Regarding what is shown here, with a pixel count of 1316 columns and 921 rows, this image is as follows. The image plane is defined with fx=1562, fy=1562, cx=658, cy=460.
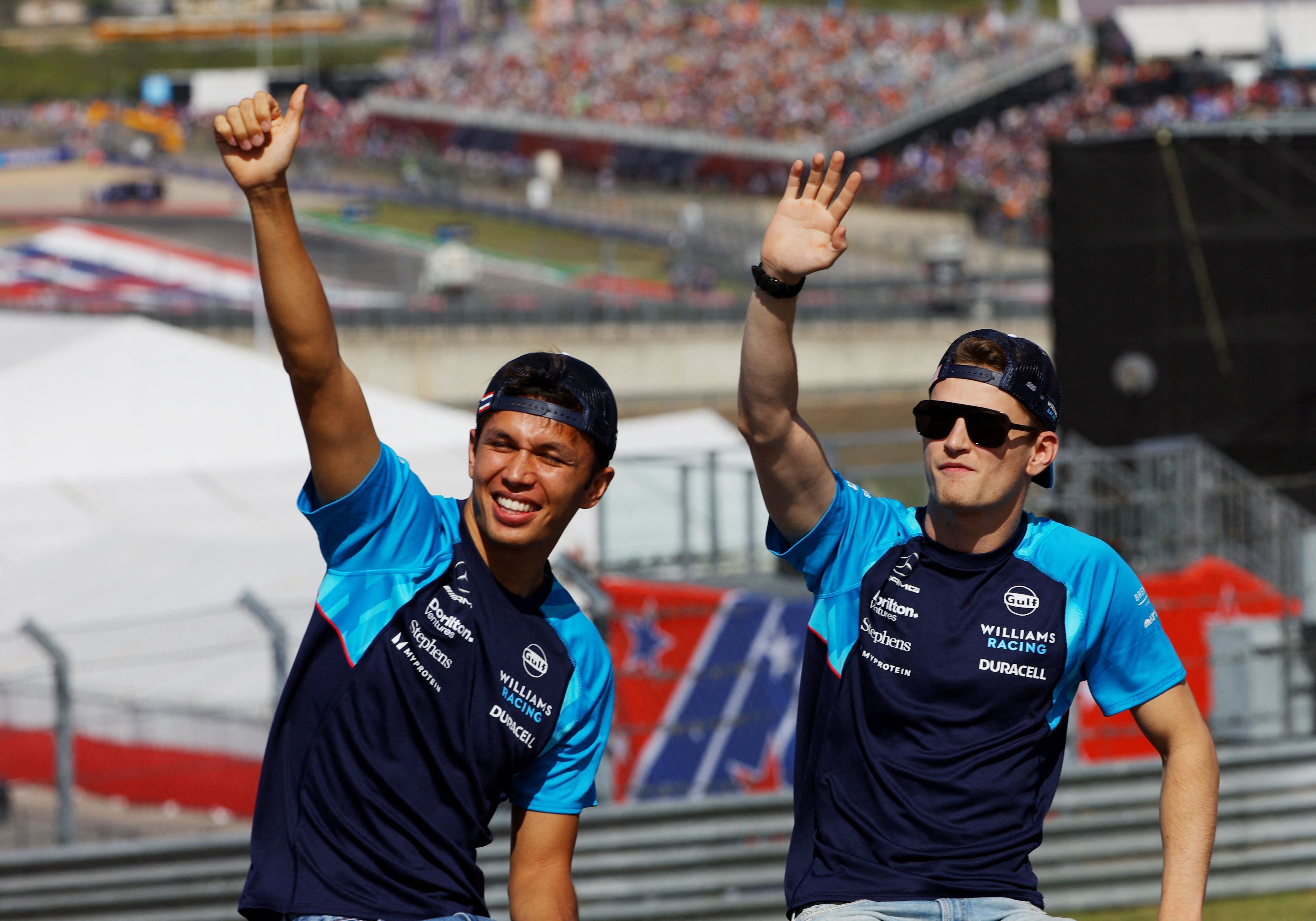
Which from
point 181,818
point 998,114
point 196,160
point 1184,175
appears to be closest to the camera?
point 181,818

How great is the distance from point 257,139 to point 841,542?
57.8 inches

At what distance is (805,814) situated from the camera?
3.31 meters

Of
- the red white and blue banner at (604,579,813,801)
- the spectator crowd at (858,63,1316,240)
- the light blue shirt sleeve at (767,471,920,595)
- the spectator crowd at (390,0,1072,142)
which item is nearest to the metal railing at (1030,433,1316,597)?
the red white and blue banner at (604,579,813,801)

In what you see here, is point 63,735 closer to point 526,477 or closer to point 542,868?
point 542,868

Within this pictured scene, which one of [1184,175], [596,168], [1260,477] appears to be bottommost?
[1260,477]

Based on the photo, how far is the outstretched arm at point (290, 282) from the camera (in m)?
2.76

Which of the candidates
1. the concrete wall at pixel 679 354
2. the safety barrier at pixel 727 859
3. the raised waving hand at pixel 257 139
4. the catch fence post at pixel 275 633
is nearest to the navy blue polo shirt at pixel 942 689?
the raised waving hand at pixel 257 139

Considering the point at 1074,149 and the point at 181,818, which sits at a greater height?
the point at 1074,149

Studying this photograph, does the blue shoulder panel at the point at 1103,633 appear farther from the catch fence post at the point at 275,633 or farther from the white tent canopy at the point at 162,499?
the white tent canopy at the point at 162,499

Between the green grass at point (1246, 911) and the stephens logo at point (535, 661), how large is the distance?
5.38 metres

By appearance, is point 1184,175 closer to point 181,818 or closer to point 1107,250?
point 1107,250

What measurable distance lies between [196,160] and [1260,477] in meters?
60.4

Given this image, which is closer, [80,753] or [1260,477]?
[80,753]

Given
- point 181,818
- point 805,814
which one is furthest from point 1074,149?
point 805,814
